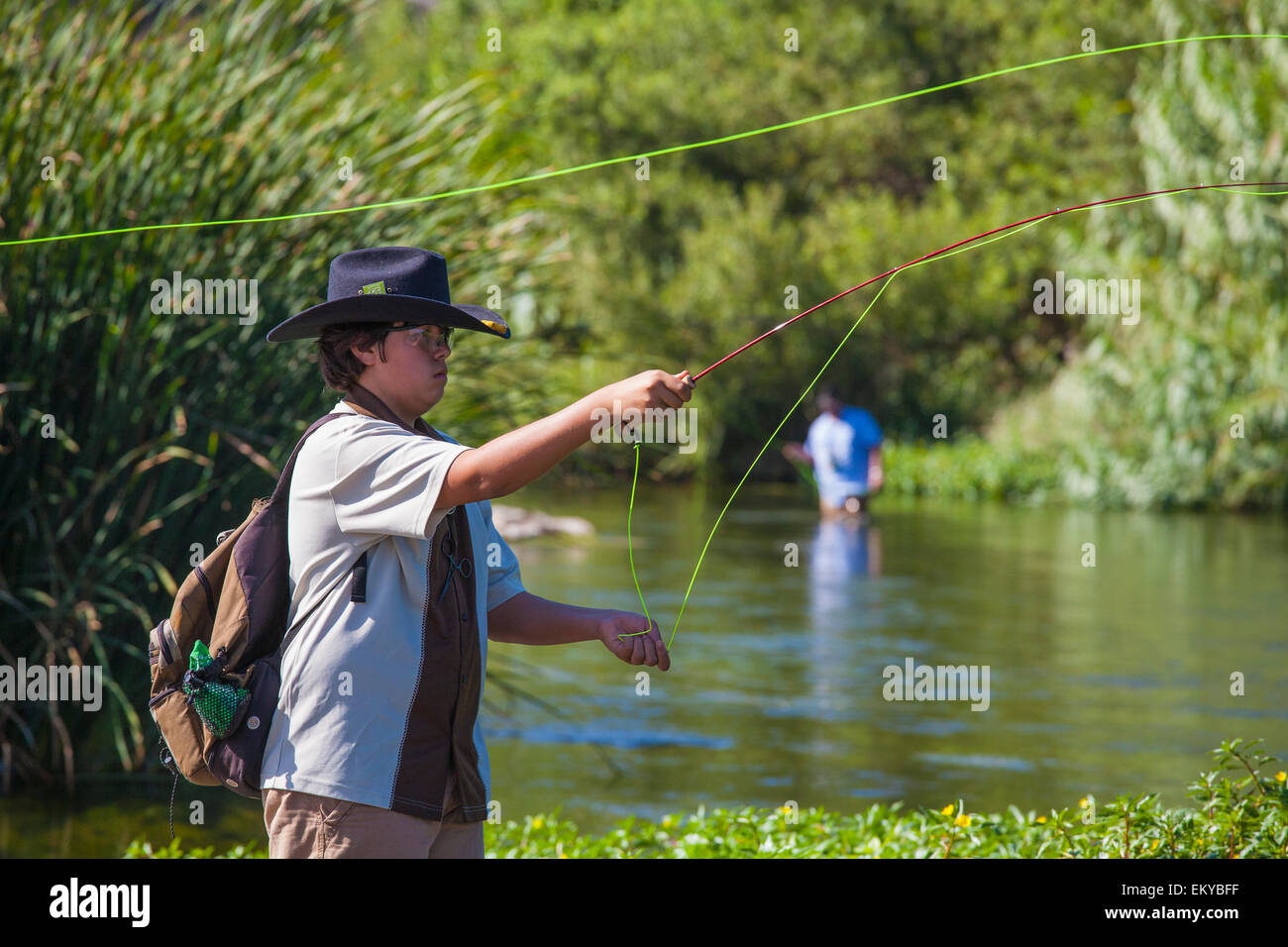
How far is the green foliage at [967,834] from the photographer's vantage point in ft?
16.4

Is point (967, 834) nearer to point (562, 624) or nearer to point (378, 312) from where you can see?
point (562, 624)

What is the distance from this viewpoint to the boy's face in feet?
11.2

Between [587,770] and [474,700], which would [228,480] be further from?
[474,700]

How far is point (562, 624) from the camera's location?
3.73 m

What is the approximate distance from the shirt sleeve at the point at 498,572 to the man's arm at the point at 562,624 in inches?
0.6

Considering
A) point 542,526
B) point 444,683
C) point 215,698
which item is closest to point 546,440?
point 444,683

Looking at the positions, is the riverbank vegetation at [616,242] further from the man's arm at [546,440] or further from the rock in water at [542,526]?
the man's arm at [546,440]

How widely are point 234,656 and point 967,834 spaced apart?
295cm

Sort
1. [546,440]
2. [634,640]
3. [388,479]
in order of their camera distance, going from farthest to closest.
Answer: [634,640], [388,479], [546,440]

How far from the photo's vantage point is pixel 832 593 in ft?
49.8

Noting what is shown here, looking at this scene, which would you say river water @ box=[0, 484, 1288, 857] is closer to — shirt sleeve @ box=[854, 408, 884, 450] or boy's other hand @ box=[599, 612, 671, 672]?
shirt sleeve @ box=[854, 408, 884, 450]

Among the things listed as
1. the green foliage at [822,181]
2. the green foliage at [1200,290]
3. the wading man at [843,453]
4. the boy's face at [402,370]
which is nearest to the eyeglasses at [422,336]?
the boy's face at [402,370]

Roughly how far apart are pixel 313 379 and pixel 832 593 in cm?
863

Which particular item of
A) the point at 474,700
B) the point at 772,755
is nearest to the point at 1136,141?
the point at 772,755
